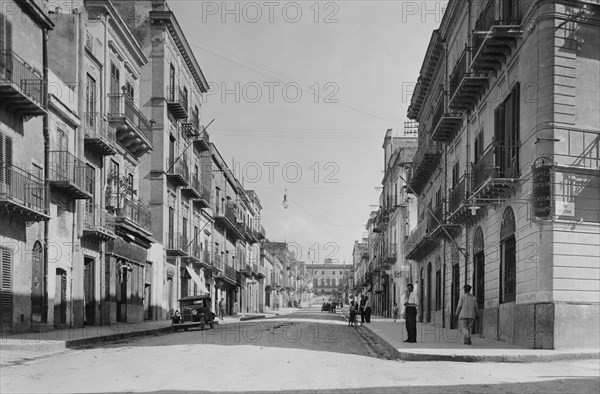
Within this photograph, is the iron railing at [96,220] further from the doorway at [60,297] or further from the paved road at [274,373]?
the paved road at [274,373]

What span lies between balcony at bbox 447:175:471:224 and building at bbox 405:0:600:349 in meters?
0.12

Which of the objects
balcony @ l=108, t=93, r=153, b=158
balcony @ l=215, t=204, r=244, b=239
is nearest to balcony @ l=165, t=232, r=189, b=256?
balcony @ l=108, t=93, r=153, b=158

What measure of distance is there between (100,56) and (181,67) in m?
13.9

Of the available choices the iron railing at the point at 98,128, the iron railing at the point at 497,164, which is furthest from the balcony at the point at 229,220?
the iron railing at the point at 497,164

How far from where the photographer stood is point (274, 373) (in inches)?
431

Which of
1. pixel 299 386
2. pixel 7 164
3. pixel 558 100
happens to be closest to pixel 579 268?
pixel 558 100

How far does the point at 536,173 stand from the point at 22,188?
1290 cm

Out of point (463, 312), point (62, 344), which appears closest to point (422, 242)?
point (463, 312)

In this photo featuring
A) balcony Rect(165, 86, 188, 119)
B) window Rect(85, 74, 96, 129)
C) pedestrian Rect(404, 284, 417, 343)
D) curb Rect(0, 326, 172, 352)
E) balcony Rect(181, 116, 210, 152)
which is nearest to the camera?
curb Rect(0, 326, 172, 352)

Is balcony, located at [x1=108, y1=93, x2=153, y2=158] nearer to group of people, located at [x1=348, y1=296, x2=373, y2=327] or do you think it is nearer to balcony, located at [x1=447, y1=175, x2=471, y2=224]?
group of people, located at [x1=348, y1=296, x2=373, y2=327]

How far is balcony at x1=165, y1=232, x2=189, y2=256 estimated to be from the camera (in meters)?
38.7

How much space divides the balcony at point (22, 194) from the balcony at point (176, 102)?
17.1m

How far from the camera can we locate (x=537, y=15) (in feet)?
51.9

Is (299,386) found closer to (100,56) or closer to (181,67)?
(100,56)
